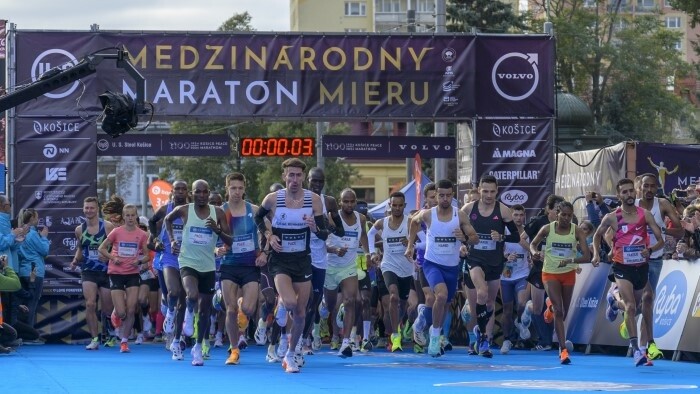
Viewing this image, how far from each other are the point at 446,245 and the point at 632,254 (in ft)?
7.78

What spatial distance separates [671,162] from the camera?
29.3 m

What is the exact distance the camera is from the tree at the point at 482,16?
185 feet

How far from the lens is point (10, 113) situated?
899 inches

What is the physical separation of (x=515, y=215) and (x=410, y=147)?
3623 mm

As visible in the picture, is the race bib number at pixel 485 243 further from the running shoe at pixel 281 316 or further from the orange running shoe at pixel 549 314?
the running shoe at pixel 281 316

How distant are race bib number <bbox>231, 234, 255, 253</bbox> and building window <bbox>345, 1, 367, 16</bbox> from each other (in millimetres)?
92123

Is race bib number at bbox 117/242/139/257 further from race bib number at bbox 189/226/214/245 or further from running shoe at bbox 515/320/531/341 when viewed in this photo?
running shoe at bbox 515/320/531/341

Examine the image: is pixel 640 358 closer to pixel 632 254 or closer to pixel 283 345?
pixel 632 254

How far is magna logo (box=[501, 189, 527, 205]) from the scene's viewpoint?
23719 mm

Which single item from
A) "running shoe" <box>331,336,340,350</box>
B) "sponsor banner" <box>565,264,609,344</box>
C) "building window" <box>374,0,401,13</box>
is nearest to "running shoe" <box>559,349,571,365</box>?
"sponsor banner" <box>565,264,609,344</box>

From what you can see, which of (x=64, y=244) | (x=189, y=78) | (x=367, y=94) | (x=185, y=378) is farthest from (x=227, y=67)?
(x=185, y=378)

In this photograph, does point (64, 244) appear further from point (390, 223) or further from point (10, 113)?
point (390, 223)

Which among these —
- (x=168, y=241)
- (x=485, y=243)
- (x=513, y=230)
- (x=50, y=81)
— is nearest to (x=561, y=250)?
(x=513, y=230)

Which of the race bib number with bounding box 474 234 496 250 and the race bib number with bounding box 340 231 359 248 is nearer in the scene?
the race bib number with bounding box 474 234 496 250
